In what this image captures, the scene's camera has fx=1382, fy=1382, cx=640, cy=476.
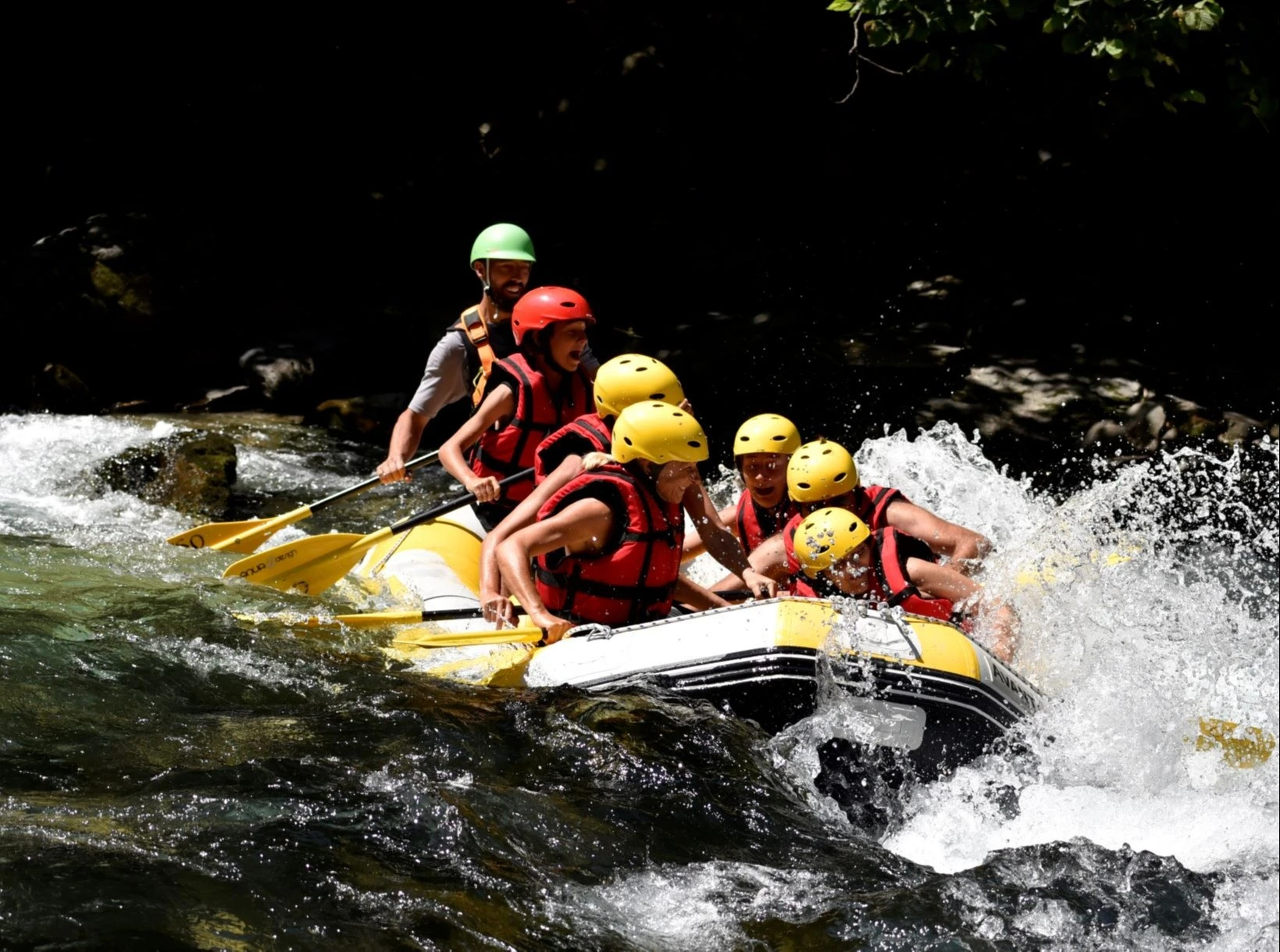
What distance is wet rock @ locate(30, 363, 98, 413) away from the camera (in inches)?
455

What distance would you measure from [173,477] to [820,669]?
5785 mm

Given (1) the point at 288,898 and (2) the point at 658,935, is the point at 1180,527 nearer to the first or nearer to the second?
(2) the point at 658,935

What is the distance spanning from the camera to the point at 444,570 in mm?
6375

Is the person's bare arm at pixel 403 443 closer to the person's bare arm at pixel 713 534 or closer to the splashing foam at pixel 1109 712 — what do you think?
the person's bare arm at pixel 713 534

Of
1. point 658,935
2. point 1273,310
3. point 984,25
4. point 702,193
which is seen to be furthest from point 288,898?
point 702,193

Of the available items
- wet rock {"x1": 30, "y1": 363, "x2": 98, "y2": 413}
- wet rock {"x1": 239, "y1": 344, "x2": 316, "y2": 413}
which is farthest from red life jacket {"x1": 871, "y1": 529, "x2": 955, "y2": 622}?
wet rock {"x1": 30, "y1": 363, "x2": 98, "y2": 413}

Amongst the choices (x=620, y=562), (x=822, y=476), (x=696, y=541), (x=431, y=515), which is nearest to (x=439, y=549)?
(x=431, y=515)

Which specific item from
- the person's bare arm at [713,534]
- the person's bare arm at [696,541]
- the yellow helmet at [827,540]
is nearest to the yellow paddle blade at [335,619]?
the person's bare arm at [713,534]

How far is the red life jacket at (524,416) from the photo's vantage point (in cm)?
643

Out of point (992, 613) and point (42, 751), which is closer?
point (42, 751)

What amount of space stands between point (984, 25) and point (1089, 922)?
5786 mm

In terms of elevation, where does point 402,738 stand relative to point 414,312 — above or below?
below

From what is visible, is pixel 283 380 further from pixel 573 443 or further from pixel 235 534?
pixel 573 443

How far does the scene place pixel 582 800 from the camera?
4340mm
